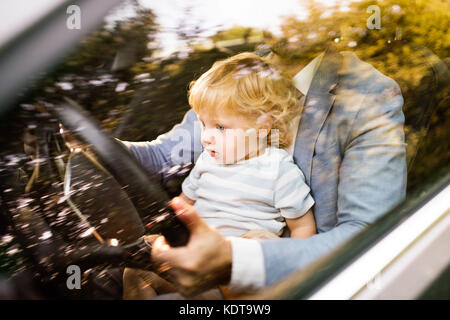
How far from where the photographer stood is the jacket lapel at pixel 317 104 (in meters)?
1.41

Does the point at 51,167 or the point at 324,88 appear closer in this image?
the point at 51,167

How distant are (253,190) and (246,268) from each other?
360 mm

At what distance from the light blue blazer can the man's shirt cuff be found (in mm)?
80

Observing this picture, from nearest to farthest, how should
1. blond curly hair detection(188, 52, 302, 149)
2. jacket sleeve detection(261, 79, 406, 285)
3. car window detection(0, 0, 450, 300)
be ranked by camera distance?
car window detection(0, 0, 450, 300)
jacket sleeve detection(261, 79, 406, 285)
blond curly hair detection(188, 52, 302, 149)

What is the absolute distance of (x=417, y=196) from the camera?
1286 mm

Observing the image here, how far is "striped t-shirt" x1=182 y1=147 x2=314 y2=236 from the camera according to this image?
1.37 m

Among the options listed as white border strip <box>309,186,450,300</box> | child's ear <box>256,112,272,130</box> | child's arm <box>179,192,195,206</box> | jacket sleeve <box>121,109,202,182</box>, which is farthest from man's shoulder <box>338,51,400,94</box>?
child's arm <box>179,192,195,206</box>

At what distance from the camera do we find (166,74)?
1242mm

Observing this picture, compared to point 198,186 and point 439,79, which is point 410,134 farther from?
point 198,186

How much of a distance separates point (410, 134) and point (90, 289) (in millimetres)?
1110

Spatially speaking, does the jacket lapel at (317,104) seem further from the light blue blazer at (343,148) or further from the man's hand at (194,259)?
the man's hand at (194,259)

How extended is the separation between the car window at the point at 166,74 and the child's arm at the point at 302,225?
0.33 meters

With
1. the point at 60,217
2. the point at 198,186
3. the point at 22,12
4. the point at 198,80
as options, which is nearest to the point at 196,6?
the point at 198,80
